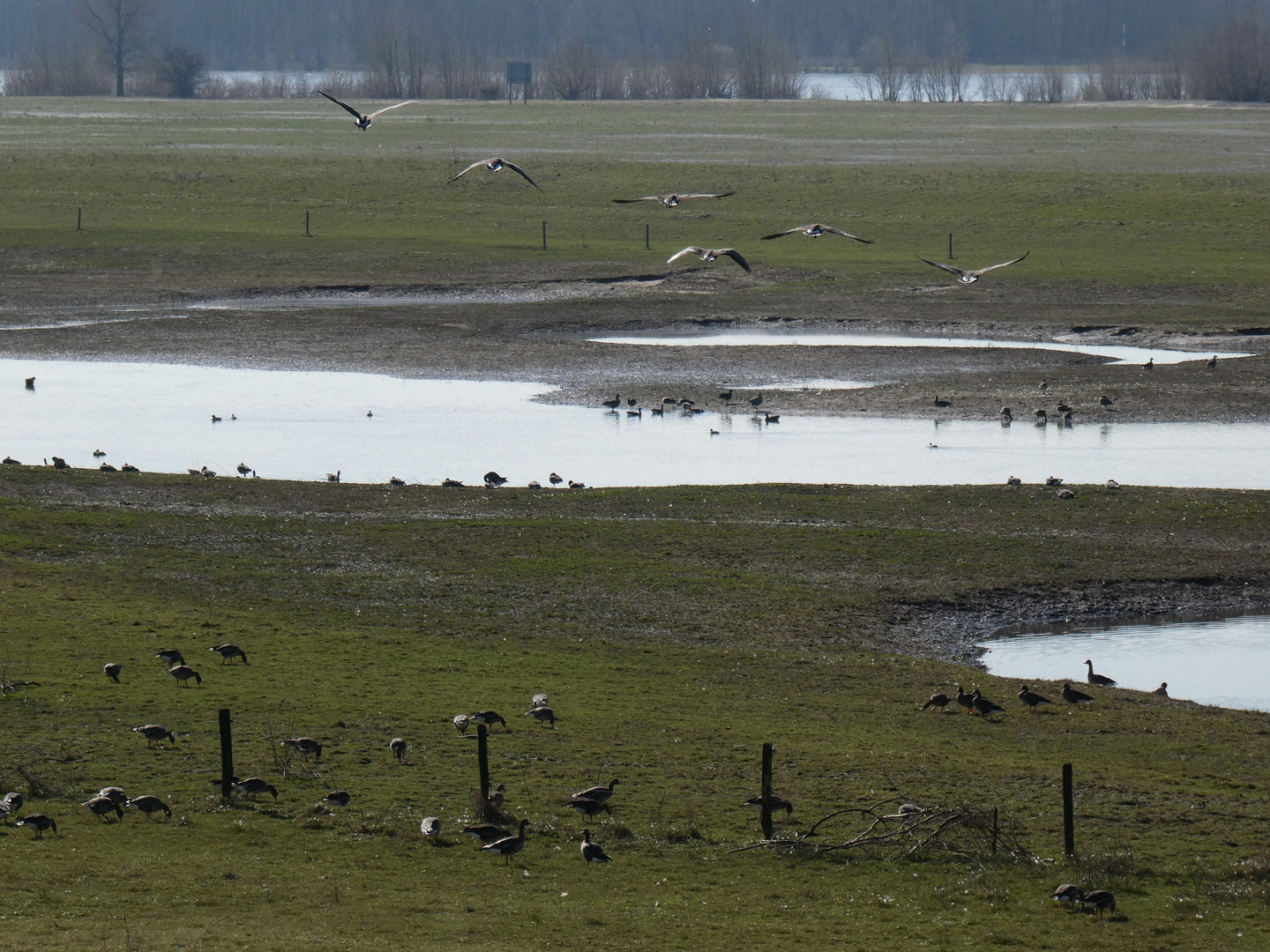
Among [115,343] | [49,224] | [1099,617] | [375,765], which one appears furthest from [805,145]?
[375,765]

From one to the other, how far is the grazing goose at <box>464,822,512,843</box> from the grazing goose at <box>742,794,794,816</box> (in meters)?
2.53

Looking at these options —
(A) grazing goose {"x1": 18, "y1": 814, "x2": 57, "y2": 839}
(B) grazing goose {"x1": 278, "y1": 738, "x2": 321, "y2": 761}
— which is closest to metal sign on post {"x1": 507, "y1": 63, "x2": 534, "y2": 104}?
(B) grazing goose {"x1": 278, "y1": 738, "x2": 321, "y2": 761}

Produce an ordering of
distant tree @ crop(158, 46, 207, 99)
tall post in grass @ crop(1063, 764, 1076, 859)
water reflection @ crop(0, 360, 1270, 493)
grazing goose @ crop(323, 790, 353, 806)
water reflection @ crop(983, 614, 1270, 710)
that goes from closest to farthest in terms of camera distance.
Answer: tall post in grass @ crop(1063, 764, 1076, 859) < grazing goose @ crop(323, 790, 353, 806) < water reflection @ crop(983, 614, 1270, 710) < water reflection @ crop(0, 360, 1270, 493) < distant tree @ crop(158, 46, 207, 99)

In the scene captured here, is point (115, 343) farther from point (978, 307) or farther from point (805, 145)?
point (805, 145)

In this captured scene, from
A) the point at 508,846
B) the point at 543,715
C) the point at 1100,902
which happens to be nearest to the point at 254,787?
the point at 508,846

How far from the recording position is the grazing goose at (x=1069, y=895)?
46.5 ft

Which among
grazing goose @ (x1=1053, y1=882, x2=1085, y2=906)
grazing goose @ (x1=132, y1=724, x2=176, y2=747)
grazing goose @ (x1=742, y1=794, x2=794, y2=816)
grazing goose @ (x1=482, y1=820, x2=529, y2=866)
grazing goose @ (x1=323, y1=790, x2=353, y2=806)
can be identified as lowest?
grazing goose @ (x1=1053, y1=882, x2=1085, y2=906)

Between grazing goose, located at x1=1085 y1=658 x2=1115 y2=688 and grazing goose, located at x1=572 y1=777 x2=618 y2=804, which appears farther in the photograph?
grazing goose, located at x1=1085 y1=658 x2=1115 y2=688

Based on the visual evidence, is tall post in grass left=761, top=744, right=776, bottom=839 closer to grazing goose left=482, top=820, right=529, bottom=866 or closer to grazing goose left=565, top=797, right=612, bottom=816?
grazing goose left=565, top=797, right=612, bottom=816

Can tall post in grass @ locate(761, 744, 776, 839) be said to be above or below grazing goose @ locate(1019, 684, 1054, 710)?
above

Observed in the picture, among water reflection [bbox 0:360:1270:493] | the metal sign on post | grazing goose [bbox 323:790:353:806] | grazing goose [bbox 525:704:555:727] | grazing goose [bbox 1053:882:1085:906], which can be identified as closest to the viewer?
grazing goose [bbox 1053:882:1085:906]

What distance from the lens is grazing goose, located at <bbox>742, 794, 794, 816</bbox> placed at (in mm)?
16312

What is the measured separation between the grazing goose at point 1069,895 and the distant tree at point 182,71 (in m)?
189

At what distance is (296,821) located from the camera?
1593 centimetres
